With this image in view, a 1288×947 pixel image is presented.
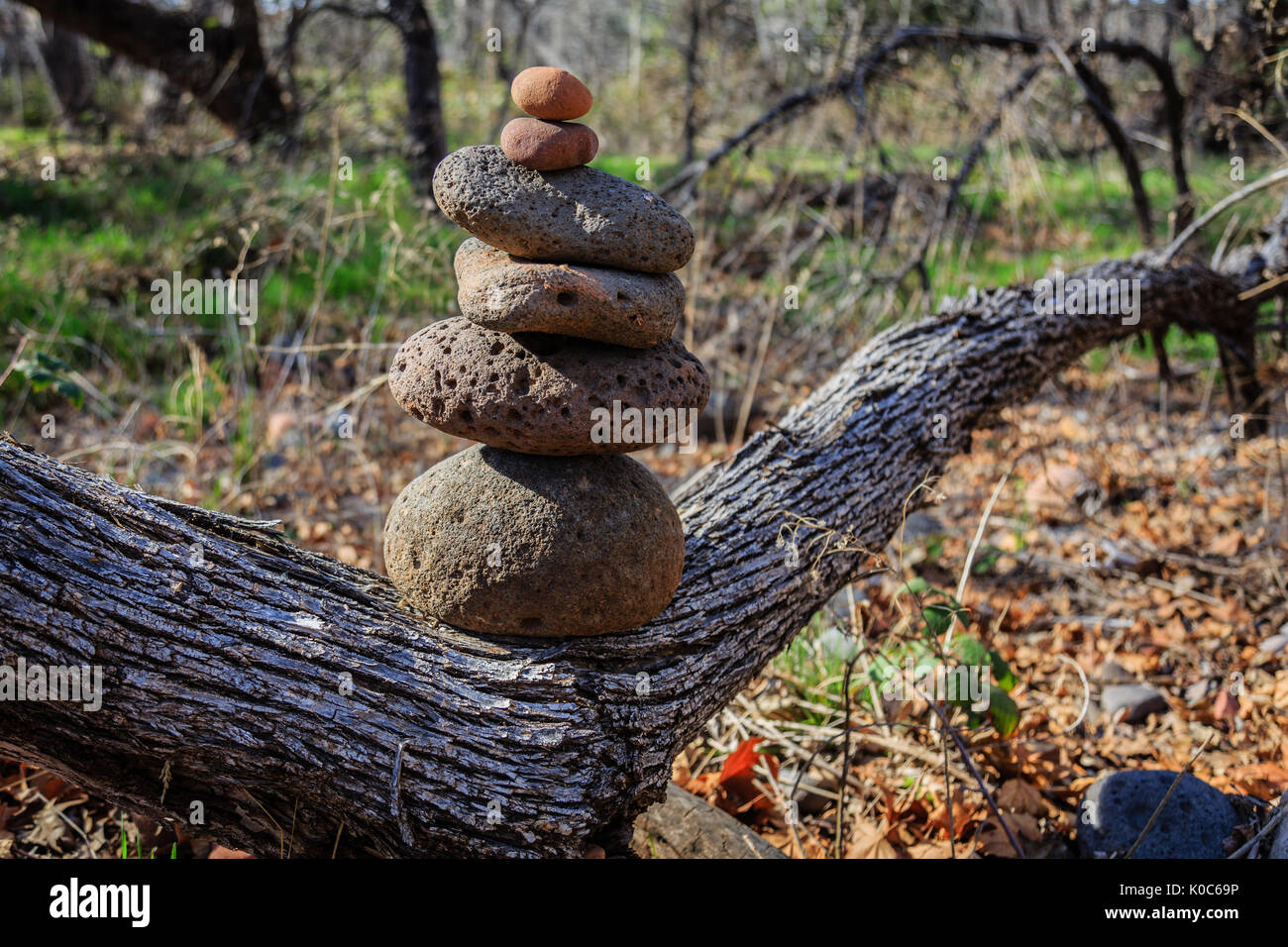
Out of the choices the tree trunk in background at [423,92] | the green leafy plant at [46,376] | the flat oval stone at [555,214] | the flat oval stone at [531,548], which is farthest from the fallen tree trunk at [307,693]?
the tree trunk in background at [423,92]

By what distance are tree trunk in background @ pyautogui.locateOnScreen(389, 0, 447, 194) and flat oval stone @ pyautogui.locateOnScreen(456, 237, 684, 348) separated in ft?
17.0

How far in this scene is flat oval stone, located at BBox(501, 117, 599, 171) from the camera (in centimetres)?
229

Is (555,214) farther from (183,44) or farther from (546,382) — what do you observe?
(183,44)

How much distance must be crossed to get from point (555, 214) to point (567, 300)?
0.76 ft

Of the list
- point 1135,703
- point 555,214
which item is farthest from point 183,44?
point 1135,703

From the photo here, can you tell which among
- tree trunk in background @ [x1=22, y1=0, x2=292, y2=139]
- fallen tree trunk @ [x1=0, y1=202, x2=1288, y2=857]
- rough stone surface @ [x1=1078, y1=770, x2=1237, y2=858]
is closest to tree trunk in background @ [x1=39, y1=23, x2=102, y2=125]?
tree trunk in background @ [x1=22, y1=0, x2=292, y2=139]

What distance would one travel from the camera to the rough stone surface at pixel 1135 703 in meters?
3.40

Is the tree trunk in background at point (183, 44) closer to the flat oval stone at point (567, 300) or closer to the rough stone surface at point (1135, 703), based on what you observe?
the flat oval stone at point (567, 300)

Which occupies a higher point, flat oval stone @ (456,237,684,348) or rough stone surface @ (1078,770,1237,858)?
flat oval stone @ (456,237,684,348)

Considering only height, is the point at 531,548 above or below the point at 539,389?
below

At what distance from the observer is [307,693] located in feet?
6.84

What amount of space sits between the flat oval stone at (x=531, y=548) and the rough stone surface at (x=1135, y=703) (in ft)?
6.56

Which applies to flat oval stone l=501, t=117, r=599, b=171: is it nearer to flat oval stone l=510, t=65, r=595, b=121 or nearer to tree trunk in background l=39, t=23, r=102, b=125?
flat oval stone l=510, t=65, r=595, b=121
